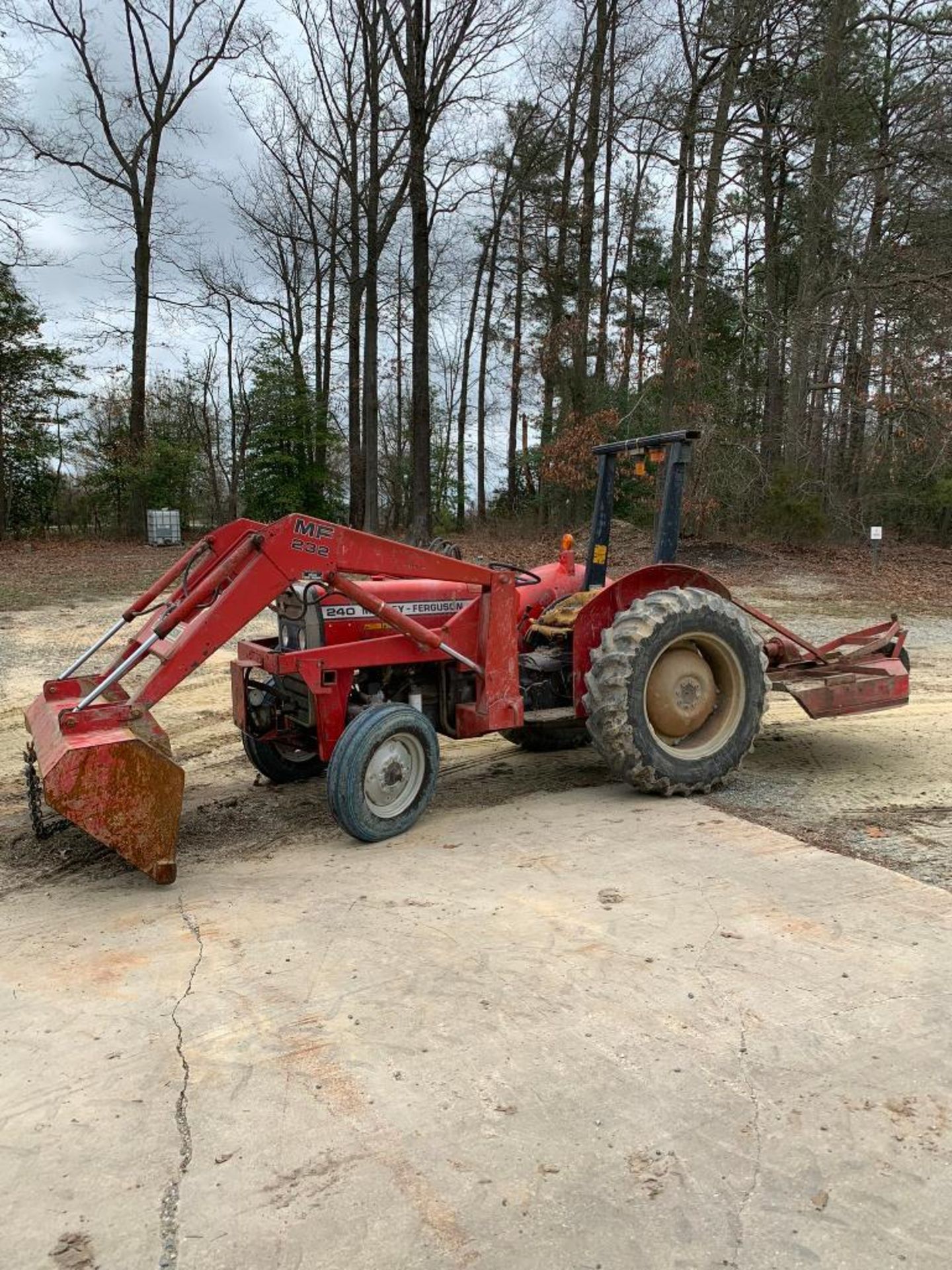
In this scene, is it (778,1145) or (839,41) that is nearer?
(778,1145)

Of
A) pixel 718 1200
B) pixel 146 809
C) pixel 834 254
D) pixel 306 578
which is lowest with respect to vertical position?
pixel 718 1200

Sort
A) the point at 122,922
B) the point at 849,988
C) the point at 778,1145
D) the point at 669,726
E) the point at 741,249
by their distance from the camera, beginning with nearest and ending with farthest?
the point at 778,1145 → the point at 849,988 → the point at 122,922 → the point at 669,726 → the point at 741,249

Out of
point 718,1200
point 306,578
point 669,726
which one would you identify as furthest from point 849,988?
point 306,578

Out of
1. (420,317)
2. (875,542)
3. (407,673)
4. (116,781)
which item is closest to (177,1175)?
(116,781)

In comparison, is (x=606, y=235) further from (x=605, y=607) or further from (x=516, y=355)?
(x=605, y=607)

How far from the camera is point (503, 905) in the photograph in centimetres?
384

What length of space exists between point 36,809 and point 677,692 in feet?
11.6

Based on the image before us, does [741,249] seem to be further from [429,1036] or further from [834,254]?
[429,1036]

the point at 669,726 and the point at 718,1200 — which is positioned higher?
the point at 669,726

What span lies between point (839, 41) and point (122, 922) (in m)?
21.1

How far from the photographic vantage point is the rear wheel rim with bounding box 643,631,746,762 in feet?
18.0

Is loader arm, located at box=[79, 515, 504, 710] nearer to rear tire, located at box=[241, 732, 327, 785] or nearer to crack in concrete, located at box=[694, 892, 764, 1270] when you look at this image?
rear tire, located at box=[241, 732, 327, 785]

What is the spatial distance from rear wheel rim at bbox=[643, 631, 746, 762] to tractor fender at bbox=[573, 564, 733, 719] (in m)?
0.39

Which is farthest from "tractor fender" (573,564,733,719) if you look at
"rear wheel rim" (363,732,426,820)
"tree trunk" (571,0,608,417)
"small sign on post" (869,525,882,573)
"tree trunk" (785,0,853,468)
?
"tree trunk" (571,0,608,417)
